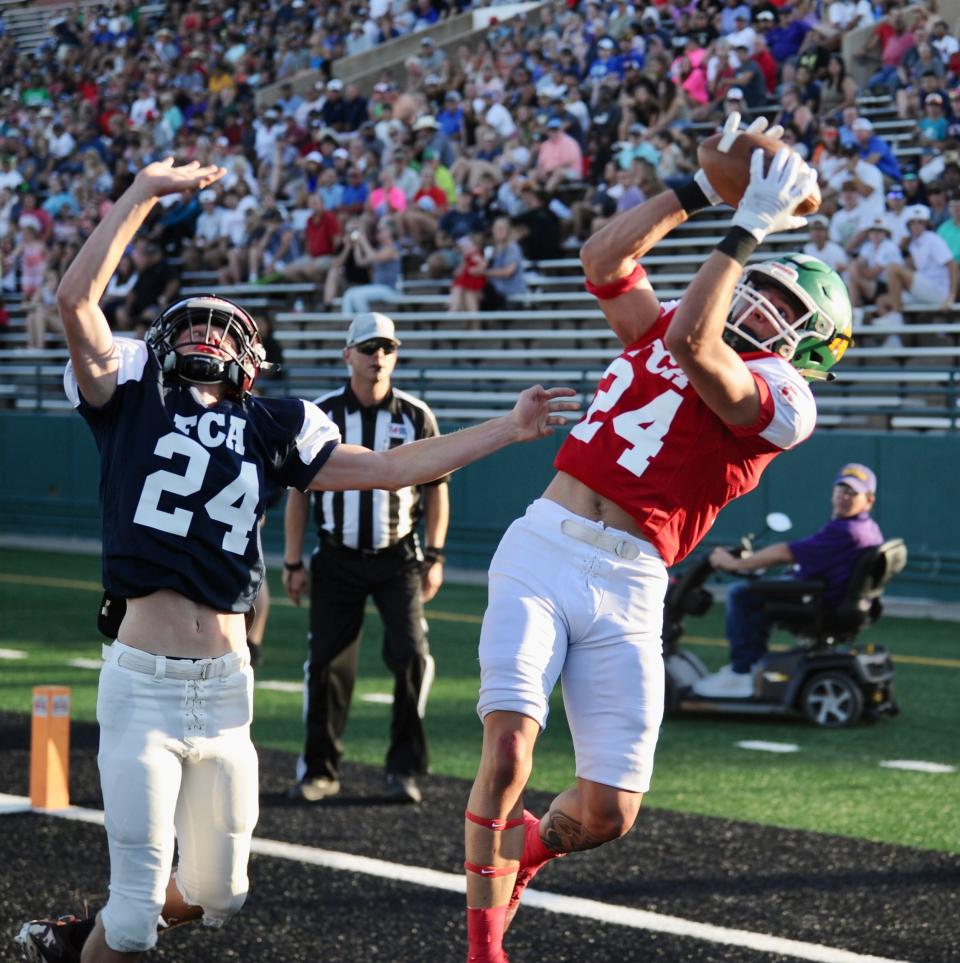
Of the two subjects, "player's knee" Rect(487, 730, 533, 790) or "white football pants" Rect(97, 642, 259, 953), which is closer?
"white football pants" Rect(97, 642, 259, 953)

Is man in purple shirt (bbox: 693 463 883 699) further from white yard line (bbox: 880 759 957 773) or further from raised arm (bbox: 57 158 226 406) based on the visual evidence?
raised arm (bbox: 57 158 226 406)

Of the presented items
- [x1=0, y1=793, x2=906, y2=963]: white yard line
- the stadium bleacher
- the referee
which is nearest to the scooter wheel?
the referee

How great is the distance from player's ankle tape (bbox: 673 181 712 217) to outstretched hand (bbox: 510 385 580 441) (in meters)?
0.74

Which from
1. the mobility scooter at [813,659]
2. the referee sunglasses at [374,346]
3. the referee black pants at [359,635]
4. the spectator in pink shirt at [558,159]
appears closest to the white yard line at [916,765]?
the mobility scooter at [813,659]

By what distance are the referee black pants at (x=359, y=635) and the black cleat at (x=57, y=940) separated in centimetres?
322

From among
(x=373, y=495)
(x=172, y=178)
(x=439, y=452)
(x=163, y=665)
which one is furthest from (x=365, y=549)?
(x=172, y=178)

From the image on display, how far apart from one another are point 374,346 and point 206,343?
3361mm

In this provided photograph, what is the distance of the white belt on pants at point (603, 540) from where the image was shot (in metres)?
4.77

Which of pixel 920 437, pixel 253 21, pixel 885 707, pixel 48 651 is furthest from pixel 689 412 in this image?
pixel 253 21

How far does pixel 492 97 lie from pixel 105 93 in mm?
9426

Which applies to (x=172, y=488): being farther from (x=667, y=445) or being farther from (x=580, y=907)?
(x=580, y=907)

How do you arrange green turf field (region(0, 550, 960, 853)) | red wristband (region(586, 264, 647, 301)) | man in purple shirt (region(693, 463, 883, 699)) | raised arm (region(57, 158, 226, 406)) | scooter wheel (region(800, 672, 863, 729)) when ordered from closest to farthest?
raised arm (region(57, 158, 226, 406))
red wristband (region(586, 264, 647, 301))
green turf field (region(0, 550, 960, 853))
scooter wheel (region(800, 672, 863, 729))
man in purple shirt (region(693, 463, 883, 699))

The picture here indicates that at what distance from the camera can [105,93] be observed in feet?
93.0

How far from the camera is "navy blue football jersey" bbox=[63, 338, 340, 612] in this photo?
4.40 meters
